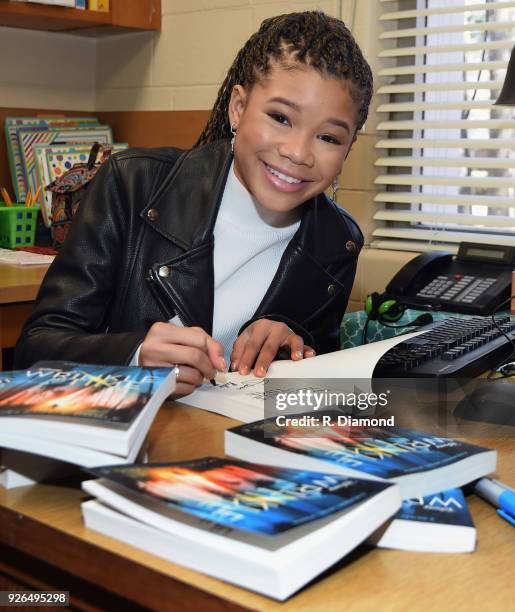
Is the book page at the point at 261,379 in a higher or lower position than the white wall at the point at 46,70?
lower

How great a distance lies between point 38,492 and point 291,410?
0.30m

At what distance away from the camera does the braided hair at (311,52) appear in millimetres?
1352

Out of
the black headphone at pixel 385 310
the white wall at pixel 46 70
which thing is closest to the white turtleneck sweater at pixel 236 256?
the black headphone at pixel 385 310

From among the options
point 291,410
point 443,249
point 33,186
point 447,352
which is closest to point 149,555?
point 291,410

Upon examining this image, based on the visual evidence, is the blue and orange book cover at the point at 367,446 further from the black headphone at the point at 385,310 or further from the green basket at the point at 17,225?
the green basket at the point at 17,225

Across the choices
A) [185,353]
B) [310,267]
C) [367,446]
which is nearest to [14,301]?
[310,267]

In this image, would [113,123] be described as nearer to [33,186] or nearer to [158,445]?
[33,186]

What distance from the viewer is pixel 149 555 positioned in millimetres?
672

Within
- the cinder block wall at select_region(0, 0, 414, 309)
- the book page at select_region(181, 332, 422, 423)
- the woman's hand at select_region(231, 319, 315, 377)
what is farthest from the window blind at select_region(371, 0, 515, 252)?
the book page at select_region(181, 332, 422, 423)

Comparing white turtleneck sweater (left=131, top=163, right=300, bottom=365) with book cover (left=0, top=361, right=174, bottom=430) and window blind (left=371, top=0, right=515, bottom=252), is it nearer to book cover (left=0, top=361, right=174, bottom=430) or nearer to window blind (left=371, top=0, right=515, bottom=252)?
book cover (left=0, top=361, right=174, bottom=430)

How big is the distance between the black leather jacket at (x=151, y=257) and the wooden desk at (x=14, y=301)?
0.49m

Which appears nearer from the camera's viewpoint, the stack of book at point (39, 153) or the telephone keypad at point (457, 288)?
the telephone keypad at point (457, 288)

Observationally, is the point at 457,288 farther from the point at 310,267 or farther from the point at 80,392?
the point at 80,392

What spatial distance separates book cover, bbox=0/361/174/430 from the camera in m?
0.78
